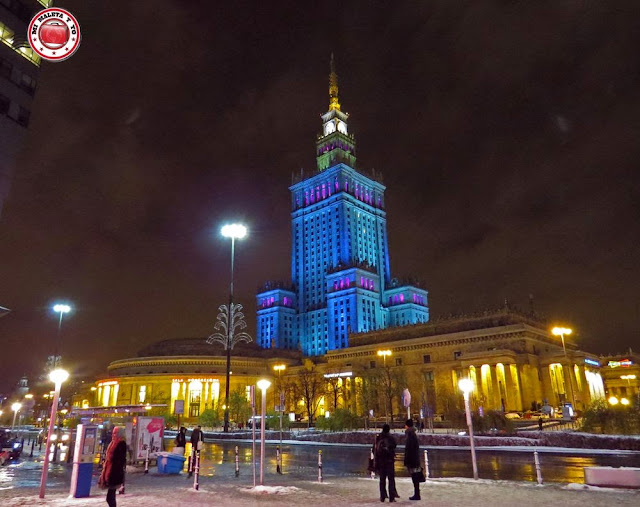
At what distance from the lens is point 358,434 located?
38781 millimetres

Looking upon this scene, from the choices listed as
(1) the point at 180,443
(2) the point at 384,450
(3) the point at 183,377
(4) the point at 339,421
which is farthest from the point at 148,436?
(3) the point at 183,377

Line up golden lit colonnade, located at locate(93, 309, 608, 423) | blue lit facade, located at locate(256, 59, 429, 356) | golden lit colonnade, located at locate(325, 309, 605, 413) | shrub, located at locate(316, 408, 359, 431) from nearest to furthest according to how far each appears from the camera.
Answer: shrub, located at locate(316, 408, 359, 431), golden lit colonnade, located at locate(325, 309, 605, 413), golden lit colonnade, located at locate(93, 309, 608, 423), blue lit facade, located at locate(256, 59, 429, 356)

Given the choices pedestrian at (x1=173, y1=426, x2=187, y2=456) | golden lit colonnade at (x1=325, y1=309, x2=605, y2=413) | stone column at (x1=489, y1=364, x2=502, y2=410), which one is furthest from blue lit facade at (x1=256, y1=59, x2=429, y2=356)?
pedestrian at (x1=173, y1=426, x2=187, y2=456)

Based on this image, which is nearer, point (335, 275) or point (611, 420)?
point (611, 420)

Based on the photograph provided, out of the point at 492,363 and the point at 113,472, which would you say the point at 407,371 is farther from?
the point at 113,472

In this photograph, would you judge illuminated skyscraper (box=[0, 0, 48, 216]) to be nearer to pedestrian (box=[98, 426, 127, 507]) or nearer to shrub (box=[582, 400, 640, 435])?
pedestrian (box=[98, 426, 127, 507])

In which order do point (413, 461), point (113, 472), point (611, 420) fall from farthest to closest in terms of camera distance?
point (611, 420) < point (413, 461) < point (113, 472)

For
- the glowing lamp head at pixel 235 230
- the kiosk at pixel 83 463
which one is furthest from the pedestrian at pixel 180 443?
the glowing lamp head at pixel 235 230

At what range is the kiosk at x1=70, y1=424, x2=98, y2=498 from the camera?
14016 millimetres

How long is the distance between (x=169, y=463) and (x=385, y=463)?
11.8m

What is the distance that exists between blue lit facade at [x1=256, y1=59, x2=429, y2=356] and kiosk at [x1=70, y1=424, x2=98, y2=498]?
99.8 m

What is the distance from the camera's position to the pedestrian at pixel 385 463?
41.4ft

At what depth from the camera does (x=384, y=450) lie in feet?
43.4

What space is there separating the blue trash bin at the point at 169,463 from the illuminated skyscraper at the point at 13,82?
173 ft
